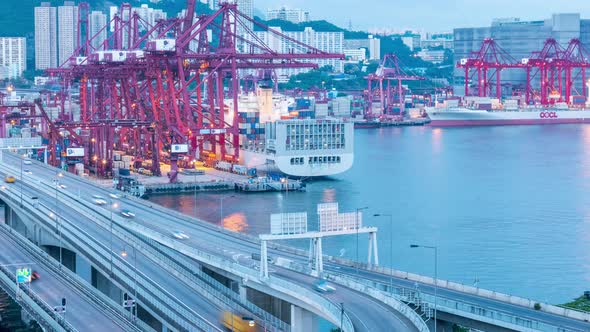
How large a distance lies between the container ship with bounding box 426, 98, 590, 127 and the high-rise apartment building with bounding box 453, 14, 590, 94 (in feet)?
33.3

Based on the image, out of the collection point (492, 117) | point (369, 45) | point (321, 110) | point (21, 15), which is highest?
point (21, 15)

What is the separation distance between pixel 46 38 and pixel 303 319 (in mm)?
64516

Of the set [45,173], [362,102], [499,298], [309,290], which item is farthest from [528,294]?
[362,102]

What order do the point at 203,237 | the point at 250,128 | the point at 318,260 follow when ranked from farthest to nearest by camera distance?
the point at 250,128, the point at 203,237, the point at 318,260

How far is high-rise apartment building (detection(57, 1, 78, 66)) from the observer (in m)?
72.6

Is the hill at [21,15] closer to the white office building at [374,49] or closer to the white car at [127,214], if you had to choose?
the white office building at [374,49]

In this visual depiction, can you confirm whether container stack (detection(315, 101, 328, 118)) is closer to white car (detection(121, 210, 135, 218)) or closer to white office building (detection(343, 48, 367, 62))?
white car (detection(121, 210, 135, 218))

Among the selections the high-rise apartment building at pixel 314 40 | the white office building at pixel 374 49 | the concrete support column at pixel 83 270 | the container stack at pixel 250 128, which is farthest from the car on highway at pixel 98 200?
the white office building at pixel 374 49

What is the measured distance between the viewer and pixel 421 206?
2264 cm

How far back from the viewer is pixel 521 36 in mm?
67750

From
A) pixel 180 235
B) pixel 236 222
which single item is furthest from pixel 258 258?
→ pixel 236 222

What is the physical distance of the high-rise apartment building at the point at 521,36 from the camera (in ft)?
221

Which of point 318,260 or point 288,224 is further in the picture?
point 288,224

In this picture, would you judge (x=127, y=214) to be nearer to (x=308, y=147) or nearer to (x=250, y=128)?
(x=308, y=147)
